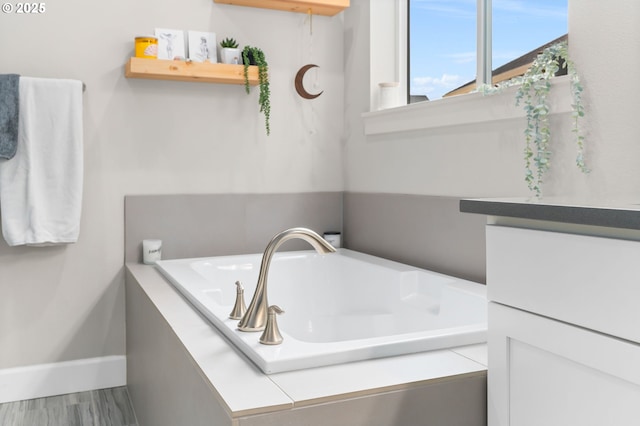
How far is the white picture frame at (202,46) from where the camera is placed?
9.54 ft

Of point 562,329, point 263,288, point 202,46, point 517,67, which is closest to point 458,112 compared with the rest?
point 517,67

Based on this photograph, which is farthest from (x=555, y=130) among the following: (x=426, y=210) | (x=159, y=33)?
(x=159, y=33)

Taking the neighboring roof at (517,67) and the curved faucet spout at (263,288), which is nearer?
the curved faucet spout at (263,288)

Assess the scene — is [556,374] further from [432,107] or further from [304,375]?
[432,107]

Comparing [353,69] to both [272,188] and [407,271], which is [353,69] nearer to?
[272,188]

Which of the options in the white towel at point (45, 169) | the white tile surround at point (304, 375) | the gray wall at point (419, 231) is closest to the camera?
the white tile surround at point (304, 375)

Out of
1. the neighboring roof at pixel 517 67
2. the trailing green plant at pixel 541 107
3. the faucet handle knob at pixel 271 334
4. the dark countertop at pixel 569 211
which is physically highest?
the neighboring roof at pixel 517 67

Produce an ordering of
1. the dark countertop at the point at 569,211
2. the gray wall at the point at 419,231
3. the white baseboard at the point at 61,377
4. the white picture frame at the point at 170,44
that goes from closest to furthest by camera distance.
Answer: the dark countertop at the point at 569,211
the gray wall at the point at 419,231
the white baseboard at the point at 61,377
the white picture frame at the point at 170,44

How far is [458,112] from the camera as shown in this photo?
2359mm

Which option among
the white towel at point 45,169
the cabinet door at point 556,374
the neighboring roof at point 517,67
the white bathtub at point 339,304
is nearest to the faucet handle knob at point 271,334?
the white bathtub at point 339,304

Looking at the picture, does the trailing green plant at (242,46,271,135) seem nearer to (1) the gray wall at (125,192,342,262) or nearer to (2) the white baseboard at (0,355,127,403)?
(1) the gray wall at (125,192,342,262)

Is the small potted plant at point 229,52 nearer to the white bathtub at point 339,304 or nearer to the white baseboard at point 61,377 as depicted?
the white bathtub at point 339,304

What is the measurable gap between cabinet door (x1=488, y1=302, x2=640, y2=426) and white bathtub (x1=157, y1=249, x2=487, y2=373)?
29 cm

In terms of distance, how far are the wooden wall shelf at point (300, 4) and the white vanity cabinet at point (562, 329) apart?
82.8 inches
